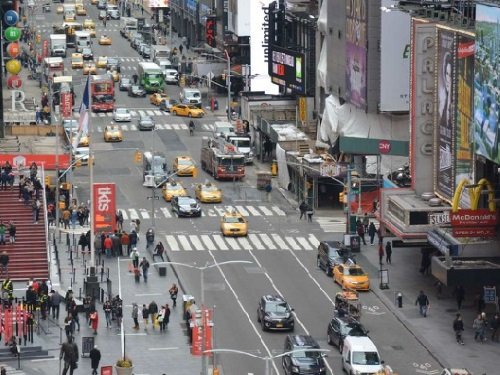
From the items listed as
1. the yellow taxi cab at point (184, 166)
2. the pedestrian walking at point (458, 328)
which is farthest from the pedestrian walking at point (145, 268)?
the yellow taxi cab at point (184, 166)

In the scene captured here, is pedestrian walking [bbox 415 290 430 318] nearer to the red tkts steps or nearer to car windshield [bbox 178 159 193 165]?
the red tkts steps

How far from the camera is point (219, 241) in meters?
123

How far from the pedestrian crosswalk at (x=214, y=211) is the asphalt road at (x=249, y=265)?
0.07 metres

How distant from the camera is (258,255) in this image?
119 meters

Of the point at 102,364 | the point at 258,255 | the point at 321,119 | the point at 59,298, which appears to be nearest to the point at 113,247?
the point at 258,255

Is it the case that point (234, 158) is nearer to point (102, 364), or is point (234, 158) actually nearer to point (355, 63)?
point (355, 63)

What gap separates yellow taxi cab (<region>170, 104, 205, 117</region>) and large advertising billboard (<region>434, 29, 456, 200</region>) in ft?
209

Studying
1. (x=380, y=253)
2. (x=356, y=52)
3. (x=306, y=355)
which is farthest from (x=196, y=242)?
(x=306, y=355)

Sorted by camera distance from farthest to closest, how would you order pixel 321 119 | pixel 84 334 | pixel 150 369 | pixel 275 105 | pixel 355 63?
pixel 275 105 < pixel 321 119 < pixel 355 63 < pixel 84 334 < pixel 150 369

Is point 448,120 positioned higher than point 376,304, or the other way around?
point 448,120

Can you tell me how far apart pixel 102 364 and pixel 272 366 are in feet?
25.7

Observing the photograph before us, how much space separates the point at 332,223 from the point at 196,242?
10961 millimetres

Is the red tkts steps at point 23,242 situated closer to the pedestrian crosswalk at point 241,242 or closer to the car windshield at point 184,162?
the pedestrian crosswalk at point 241,242

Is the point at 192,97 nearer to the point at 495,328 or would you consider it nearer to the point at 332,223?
the point at 332,223
